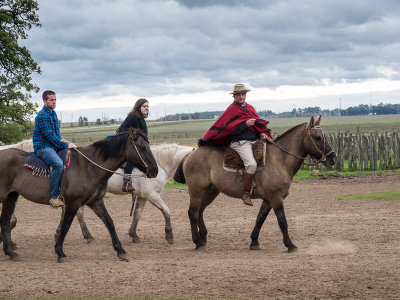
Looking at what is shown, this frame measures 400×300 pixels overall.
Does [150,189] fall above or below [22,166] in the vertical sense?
below

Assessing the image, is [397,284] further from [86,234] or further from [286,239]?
[86,234]

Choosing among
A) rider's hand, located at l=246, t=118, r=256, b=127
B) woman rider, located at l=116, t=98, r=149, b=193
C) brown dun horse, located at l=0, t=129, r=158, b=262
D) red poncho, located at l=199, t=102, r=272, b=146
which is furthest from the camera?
woman rider, located at l=116, t=98, r=149, b=193

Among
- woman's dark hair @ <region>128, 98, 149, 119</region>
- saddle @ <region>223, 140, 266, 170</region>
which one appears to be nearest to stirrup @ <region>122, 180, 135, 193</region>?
woman's dark hair @ <region>128, 98, 149, 119</region>

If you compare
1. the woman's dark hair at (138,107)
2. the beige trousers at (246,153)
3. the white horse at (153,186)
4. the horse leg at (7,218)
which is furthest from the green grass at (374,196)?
the horse leg at (7,218)

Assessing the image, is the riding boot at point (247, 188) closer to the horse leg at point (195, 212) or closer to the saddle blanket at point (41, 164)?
the horse leg at point (195, 212)

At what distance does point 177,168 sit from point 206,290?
4.15 metres

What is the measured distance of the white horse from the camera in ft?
32.7

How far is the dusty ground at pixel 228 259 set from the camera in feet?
20.9

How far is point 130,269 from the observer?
741 cm

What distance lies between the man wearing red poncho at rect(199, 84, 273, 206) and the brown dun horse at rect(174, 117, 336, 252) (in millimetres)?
181

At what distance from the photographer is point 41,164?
8273 millimetres

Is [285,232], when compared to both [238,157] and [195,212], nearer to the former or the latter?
[238,157]

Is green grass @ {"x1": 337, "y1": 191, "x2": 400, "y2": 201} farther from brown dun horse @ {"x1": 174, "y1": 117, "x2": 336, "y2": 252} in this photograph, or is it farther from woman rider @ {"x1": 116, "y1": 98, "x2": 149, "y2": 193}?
woman rider @ {"x1": 116, "y1": 98, "x2": 149, "y2": 193}

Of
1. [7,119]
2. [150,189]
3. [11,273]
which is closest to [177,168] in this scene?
[150,189]
